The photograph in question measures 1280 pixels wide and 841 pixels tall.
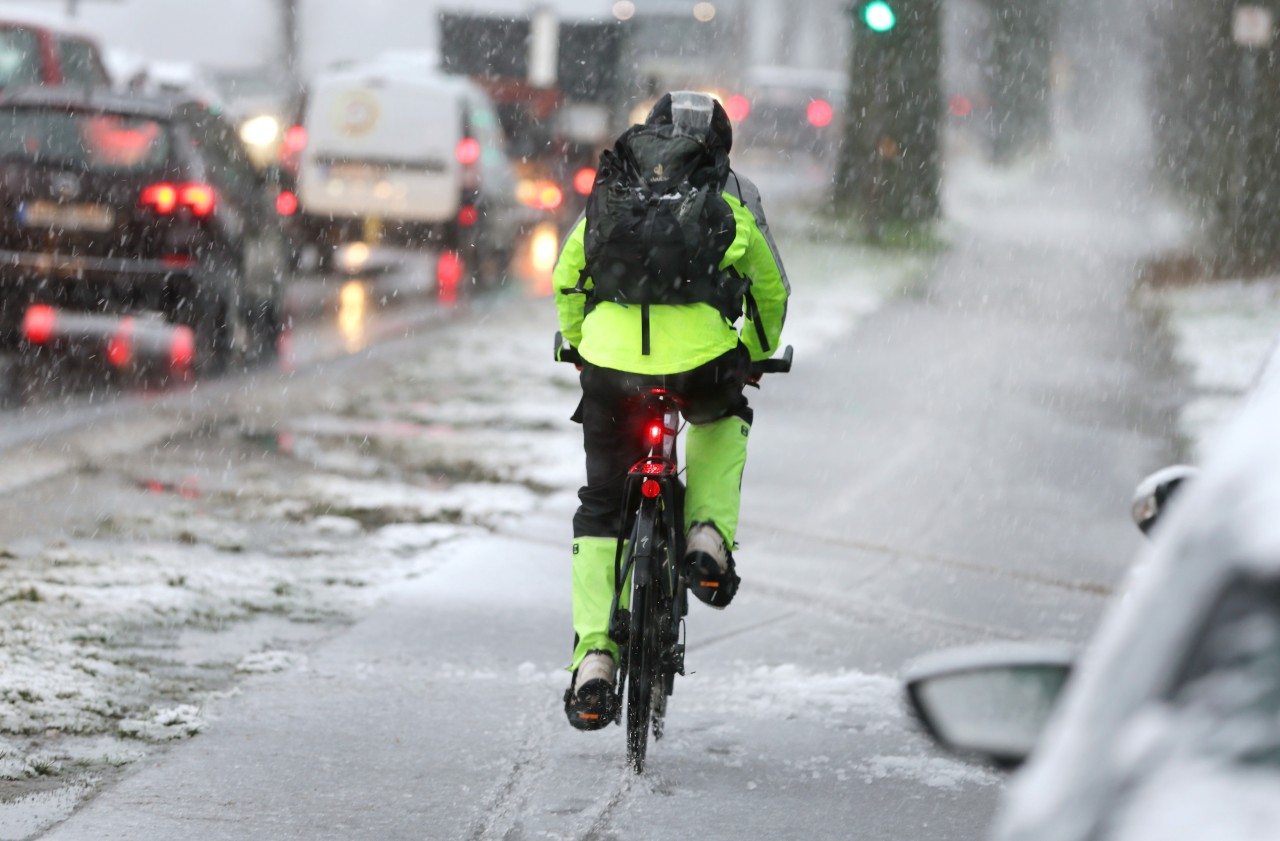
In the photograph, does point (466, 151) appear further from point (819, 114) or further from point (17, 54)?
point (819, 114)

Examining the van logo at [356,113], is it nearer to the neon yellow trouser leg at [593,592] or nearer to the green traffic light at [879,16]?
the green traffic light at [879,16]

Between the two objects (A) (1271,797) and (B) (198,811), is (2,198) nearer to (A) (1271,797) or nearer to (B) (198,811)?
(B) (198,811)

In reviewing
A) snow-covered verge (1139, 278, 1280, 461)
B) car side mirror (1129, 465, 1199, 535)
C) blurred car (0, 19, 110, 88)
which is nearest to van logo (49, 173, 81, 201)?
blurred car (0, 19, 110, 88)

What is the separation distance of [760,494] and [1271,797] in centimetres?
848

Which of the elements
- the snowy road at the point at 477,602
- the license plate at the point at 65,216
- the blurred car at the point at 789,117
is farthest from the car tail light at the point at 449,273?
the blurred car at the point at 789,117

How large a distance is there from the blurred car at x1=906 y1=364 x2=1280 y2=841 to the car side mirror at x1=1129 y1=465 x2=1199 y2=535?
2546 mm

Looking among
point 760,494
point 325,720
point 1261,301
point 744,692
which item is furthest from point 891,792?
point 1261,301

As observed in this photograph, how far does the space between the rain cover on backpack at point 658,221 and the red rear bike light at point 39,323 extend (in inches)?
342

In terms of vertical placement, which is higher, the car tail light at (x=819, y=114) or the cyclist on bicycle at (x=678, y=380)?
the cyclist on bicycle at (x=678, y=380)

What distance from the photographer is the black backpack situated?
516 cm

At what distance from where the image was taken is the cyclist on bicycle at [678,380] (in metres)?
5.28

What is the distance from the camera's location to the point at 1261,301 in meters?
21.1

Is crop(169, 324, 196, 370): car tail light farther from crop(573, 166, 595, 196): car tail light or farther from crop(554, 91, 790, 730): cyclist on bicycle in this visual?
crop(573, 166, 595, 196): car tail light

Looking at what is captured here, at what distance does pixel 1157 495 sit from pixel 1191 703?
111 inches
